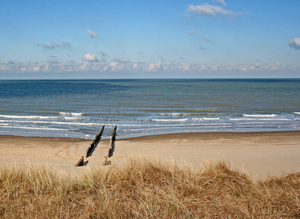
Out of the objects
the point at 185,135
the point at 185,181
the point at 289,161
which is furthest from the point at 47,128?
the point at 289,161

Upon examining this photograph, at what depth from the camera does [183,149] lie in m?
12.4

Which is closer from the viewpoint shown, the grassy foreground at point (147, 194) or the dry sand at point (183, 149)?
the grassy foreground at point (147, 194)

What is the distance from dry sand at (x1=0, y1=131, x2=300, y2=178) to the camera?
383 inches

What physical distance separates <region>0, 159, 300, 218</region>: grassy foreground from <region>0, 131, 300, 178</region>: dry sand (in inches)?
114

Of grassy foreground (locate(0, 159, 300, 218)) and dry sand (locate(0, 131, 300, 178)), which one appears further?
dry sand (locate(0, 131, 300, 178))

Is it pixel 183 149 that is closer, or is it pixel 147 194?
pixel 147 194

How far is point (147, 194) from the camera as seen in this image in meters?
4.96

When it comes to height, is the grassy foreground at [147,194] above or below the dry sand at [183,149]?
above

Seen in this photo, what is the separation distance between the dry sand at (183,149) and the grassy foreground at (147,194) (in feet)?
9.49

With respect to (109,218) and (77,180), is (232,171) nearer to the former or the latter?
(109,218)

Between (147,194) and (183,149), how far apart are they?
7.65 m

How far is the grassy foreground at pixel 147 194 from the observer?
438 centimetres

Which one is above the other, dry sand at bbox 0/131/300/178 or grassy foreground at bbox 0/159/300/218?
grassy foreground at bbox 0/159/300/218

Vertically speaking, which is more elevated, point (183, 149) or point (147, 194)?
point (147, 194)
